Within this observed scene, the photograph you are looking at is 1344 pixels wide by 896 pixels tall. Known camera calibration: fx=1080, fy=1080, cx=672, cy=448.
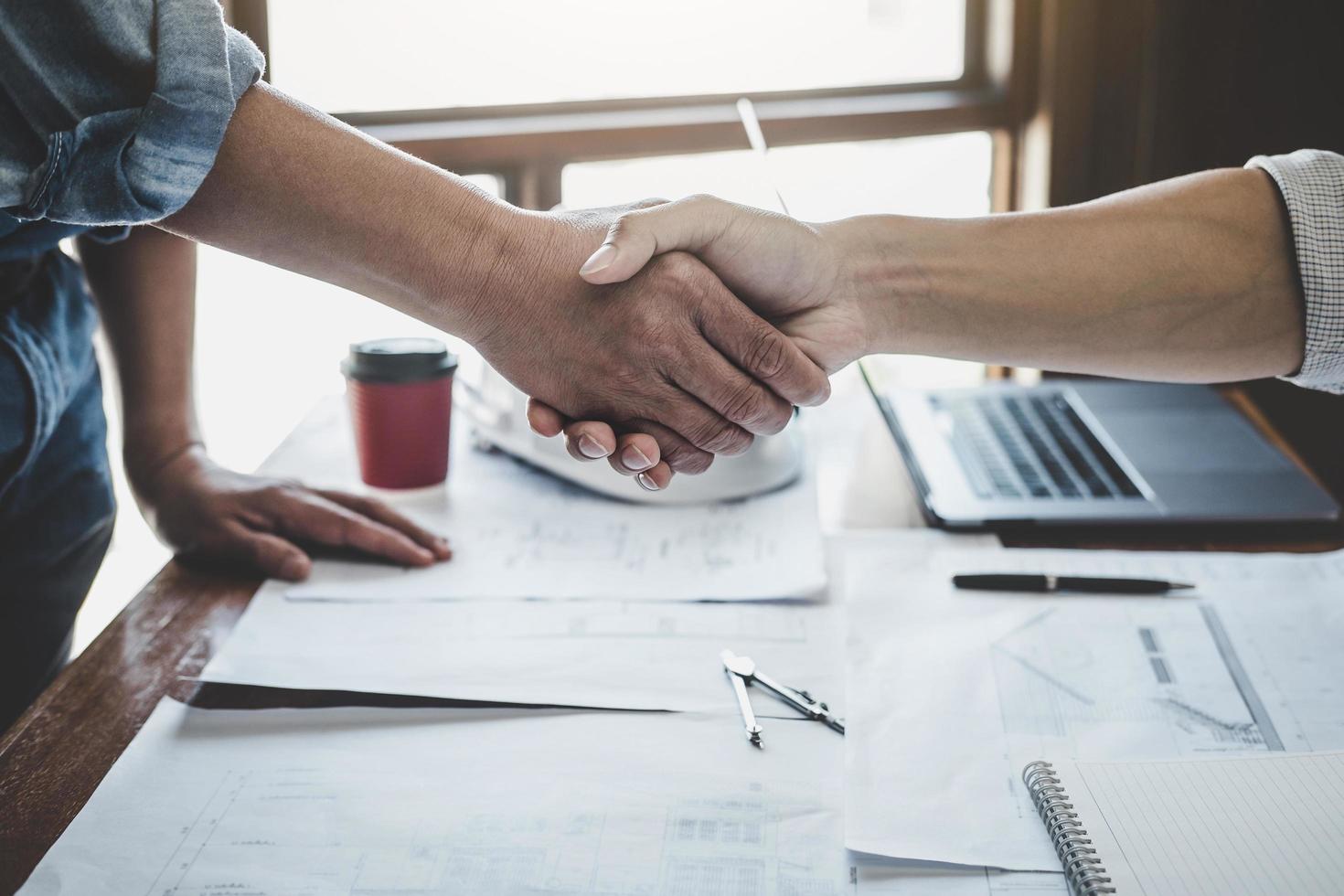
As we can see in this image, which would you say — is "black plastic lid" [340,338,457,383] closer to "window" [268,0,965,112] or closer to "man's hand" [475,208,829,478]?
"man's hand" [475,208,829,478]

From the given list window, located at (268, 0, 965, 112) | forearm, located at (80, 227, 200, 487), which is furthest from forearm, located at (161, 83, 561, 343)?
window, located at (268, 0, 965, 112)

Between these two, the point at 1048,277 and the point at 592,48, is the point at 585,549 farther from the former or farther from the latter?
the point at 592,48

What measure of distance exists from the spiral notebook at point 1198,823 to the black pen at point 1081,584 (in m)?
0.23

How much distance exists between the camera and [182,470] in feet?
3.13

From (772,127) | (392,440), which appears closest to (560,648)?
(392,440)

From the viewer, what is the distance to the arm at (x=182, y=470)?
0.88m

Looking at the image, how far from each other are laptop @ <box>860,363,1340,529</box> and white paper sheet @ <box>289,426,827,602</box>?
0.14 metres

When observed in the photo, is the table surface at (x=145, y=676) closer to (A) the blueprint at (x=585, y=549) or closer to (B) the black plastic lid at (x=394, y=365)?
(A) the blueprint at (x=585, y=549)

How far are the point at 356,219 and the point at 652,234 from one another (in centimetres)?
22

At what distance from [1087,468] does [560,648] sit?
549 mm

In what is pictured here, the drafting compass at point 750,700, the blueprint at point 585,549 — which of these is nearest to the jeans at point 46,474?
the blueprint at point 585,549

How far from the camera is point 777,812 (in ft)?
1.89

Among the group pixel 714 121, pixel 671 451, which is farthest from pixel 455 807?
pixel 714 121

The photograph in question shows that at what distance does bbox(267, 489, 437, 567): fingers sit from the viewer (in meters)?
0.88
